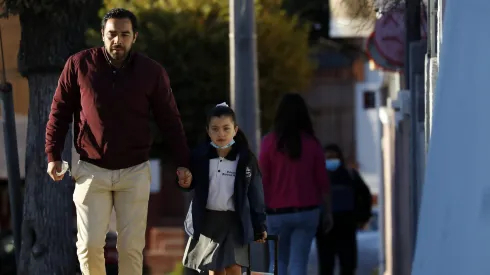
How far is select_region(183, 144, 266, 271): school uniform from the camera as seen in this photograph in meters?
7.09

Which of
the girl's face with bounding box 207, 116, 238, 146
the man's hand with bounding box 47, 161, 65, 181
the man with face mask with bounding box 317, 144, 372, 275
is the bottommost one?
the man with face mask with bounding box 317, 144, 372, 275

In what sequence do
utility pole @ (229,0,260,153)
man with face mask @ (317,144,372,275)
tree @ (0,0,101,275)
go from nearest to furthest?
1. tree @ (0,0,101,275)
2. utility pole @ (229,0,260,153)
3. man with face mask @ (317,144,372,275)

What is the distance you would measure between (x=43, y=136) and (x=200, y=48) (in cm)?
1403

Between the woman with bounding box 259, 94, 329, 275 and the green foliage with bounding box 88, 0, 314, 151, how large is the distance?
41.9 feet

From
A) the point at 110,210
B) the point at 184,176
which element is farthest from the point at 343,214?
the point at 110,210

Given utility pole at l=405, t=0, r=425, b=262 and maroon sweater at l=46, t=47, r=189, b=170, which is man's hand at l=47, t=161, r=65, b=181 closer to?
maroon sweater at l=46, t=47, r=189, b=170

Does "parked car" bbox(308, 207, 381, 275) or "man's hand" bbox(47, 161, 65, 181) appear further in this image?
"parked car" bbox(308, 207, 381, 275)

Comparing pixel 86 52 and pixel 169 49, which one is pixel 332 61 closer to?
pixel 169 49

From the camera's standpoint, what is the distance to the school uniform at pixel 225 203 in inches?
279

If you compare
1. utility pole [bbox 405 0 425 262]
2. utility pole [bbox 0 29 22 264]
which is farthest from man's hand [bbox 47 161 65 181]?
utility pole [bbox 405 0 425 262]

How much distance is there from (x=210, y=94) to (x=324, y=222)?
41.6ft

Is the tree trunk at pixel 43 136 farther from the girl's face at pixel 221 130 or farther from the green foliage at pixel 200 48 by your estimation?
the green foliage at pixel 200 48

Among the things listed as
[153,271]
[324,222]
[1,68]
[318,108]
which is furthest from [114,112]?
[318,108]

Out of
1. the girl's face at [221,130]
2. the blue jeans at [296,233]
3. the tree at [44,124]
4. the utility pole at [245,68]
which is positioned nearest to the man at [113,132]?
the girl's face at [221,130]
